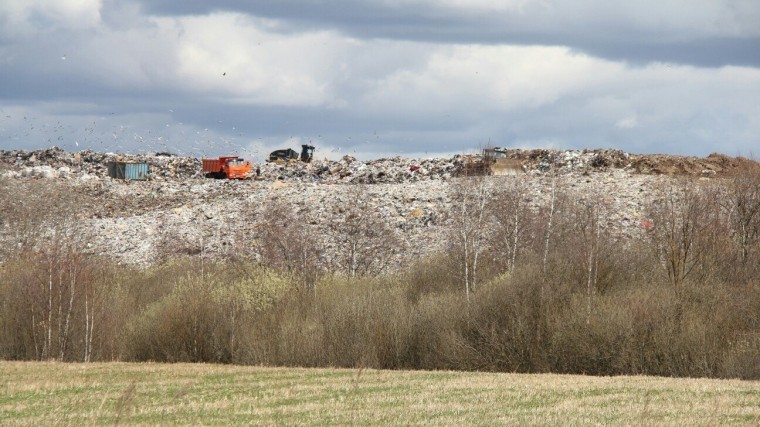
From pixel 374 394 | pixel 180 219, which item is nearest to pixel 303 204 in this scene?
pixel 180 219

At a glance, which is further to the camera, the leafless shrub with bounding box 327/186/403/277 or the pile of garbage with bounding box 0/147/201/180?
the pile of garbage with bounding box 0/147/201/180

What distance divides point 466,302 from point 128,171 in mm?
43200

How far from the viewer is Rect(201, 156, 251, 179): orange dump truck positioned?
73312mm

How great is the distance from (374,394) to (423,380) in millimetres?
4004

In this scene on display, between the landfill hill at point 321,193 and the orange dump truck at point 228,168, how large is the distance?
131 cm

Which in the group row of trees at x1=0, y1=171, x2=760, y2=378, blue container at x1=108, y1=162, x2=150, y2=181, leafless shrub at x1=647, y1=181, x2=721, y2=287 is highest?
blue container at x1=108, y1=162, x2=150, y2=181

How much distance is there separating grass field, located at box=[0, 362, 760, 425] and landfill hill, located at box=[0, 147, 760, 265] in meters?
19.7

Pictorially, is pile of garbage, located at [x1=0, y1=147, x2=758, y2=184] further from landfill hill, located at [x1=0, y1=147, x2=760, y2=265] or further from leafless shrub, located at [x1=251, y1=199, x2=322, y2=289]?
leafless shrub, located at [x1=251, y1=199, x2=322, y2=289]

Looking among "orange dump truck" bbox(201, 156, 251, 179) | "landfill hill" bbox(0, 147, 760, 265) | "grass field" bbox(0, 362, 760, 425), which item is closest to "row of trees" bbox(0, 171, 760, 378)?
"landfill hill" bbox(0, 147, 760, 265)

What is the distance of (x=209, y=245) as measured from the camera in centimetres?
5241

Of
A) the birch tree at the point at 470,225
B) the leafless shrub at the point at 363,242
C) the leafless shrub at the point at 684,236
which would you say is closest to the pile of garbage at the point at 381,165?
the birch tree at the point at 470,225

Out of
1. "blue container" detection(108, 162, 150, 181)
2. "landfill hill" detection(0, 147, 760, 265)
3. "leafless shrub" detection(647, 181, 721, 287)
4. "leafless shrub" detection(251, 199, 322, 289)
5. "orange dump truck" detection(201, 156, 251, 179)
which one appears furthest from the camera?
"blue container" detection(108, 162, 150, 181)

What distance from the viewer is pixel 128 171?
2958 inches

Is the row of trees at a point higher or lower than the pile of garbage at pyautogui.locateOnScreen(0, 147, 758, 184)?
lower
